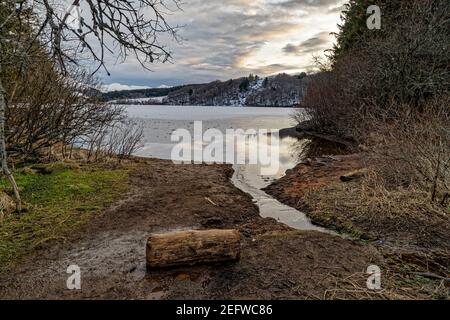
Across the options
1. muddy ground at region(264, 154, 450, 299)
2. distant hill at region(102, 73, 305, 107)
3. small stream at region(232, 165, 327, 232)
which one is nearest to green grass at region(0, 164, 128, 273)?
small stream at region(232, 165, 327, 232)

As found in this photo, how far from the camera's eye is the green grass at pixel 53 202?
602 centimetres

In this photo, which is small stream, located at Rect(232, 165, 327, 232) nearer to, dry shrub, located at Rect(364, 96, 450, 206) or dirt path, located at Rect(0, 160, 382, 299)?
dirt path, located at Rect(0, 160, 382, 299)

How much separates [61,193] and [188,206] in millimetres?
3482

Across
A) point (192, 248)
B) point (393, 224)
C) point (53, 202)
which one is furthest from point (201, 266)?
point (53, 202)

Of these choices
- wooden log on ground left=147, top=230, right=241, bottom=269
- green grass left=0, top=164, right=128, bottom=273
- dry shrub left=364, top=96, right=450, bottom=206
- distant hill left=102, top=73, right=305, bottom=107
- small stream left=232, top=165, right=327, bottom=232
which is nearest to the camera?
wooden log on ground left=147, top=230, right=241, bottom=269

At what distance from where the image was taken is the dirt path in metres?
4.38

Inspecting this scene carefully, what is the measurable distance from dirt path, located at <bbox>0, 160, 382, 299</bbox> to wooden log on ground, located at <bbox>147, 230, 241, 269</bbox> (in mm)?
135

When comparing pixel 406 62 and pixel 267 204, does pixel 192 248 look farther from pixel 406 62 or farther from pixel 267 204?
pixel 406 62

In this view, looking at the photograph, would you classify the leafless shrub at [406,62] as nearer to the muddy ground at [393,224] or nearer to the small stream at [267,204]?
the small stream at [267,204]

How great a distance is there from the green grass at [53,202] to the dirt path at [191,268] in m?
0.35

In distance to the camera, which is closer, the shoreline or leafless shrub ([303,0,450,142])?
the shoreline

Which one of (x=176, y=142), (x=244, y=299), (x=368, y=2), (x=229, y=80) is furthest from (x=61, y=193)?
(x=229, y=80)

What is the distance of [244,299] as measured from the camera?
4.15 m
